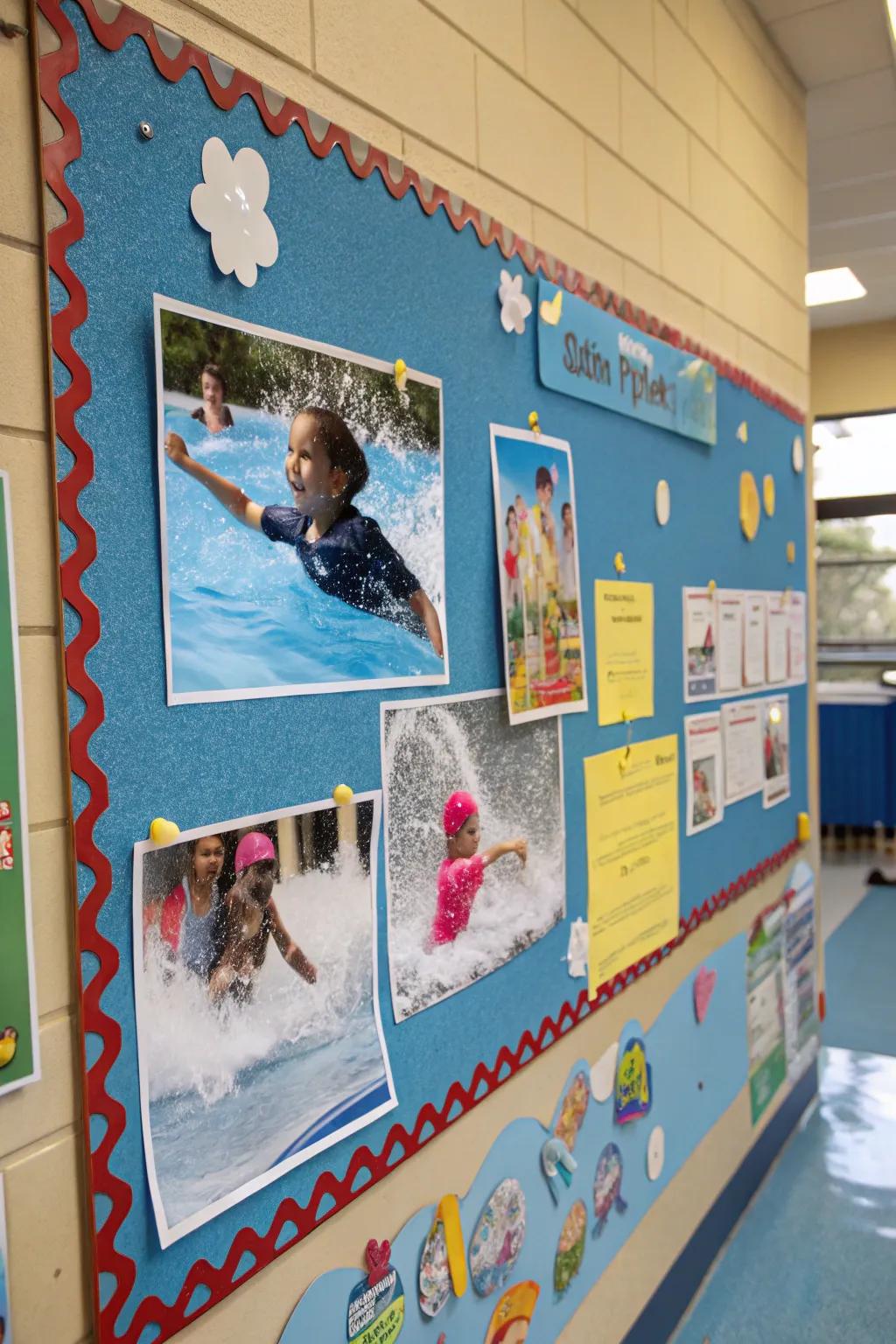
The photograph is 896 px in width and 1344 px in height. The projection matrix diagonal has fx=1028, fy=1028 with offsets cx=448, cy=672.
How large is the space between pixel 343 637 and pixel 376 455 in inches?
7.5

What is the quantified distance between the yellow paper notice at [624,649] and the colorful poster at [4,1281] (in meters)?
1.01

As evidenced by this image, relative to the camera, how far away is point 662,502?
67.5 inches

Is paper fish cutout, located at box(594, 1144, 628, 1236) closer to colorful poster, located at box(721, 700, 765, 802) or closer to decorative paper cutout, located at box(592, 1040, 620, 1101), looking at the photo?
decorative paper cutout, located at box(592, 1040, 620, 1101)

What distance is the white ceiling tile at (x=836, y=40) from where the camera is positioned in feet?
7.05

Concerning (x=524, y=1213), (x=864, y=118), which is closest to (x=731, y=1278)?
(x=524, y=1213)

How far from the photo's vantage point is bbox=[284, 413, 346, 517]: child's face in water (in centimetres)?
92

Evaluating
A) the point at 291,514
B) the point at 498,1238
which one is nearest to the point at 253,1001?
the point at 291,514

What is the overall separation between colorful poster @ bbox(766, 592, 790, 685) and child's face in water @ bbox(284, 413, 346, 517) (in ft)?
5.05

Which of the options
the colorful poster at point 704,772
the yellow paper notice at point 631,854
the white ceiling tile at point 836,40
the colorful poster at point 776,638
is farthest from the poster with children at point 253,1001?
the white ceiling tile at point 836,40

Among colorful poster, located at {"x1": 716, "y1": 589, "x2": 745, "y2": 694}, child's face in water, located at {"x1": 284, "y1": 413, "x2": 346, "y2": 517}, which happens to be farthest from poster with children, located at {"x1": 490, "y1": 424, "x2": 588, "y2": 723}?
colorful poster, located at {"x1": 716, "y1": 589, "x2": 745, "y2": 694}

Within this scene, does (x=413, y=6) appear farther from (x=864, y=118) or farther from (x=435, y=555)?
(x=864, y=118)

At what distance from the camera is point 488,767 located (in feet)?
3.98

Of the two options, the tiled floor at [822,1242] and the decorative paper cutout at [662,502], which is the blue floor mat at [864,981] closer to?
the tiled floor at [822,1242]

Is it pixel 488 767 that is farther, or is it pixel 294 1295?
pixel 488 767
